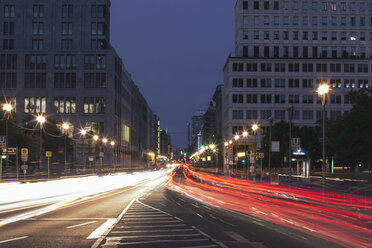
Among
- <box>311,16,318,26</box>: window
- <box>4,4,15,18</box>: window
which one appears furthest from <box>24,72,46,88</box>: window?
<box>311,16,318,26</box>: window

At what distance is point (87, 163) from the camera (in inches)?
3999

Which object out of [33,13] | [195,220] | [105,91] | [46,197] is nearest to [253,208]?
[195,220]

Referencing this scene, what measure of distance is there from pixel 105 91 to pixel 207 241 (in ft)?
318

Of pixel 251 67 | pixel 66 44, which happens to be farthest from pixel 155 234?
pixel 66 44

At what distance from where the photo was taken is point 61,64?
348 feet

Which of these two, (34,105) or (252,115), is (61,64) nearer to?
(34,105)

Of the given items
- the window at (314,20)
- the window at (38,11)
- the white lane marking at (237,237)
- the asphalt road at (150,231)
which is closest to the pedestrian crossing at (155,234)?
the asphalt road at (150,231)

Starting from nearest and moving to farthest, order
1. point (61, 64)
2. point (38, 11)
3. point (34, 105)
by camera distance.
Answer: point (34, 105)
point (61, 64)
point (38, 11)

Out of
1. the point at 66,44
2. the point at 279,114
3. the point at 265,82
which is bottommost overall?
the point at 279,114

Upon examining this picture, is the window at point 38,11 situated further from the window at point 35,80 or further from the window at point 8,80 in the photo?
the window at point 8,80

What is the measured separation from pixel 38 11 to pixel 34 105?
74.2ft

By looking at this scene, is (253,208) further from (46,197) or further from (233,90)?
(233,90)

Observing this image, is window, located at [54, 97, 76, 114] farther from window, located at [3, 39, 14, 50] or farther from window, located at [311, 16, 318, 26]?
window, located at [311, 16, 318, 26]

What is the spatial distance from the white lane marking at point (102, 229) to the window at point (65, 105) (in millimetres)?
90751
